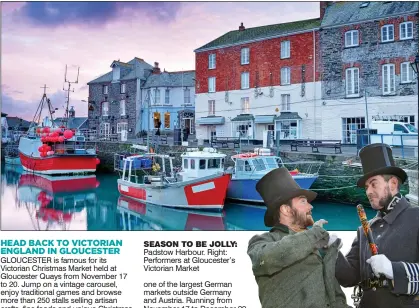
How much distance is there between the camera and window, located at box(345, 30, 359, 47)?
3.69 m

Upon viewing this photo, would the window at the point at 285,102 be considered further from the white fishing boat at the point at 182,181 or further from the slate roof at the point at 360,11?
the white fishing boat at the point at 182,181

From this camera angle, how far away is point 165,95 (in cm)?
402

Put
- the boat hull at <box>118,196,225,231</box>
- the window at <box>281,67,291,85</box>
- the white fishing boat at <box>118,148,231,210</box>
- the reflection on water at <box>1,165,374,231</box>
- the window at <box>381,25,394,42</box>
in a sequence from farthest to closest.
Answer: the white fishing boat at <box>118,148,231,210</box> < the window at <box>281,67,291,85</box> < the window at <box>381,25,394,42</box> < the boat hull at <box>118,196,225,231</box> < the reflection on water at <box>1,165,374,231</box>

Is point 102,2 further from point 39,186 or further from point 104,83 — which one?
point 39,186

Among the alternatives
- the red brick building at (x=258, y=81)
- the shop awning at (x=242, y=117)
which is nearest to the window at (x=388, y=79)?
the red brick building at (x=258, y=81)

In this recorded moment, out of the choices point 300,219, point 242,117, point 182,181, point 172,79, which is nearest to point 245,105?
point 242,117

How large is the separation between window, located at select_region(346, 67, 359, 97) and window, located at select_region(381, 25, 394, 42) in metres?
0.35

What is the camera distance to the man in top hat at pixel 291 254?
1682 mm

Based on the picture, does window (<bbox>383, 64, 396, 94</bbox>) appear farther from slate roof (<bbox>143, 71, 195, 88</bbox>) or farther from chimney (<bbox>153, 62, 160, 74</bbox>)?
chimney (<bbox>153, 62, 160, 74</bbox>)

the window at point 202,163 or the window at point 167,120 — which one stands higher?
the window at point 167,120

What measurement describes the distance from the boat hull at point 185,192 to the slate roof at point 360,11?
200cm

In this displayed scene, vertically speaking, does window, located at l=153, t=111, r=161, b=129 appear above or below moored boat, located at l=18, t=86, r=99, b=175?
above

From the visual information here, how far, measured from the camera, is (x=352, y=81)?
12.2 ft

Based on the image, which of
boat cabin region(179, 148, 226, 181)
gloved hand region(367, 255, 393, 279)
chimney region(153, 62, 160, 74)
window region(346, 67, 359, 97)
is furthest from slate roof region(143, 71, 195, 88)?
gloved hand region(367, 255, 393, 279)
